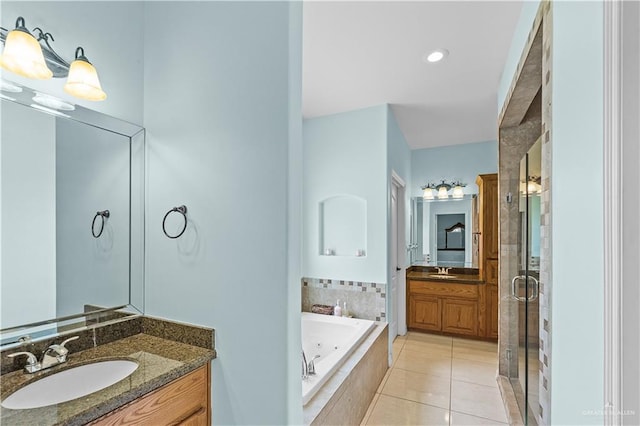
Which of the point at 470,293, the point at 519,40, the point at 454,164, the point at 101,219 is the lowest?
the point at 470,293

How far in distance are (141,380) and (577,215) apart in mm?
1631

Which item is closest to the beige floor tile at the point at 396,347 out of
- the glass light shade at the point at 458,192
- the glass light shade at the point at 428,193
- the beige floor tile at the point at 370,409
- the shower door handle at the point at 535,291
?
the beige floor tile at the point at 370,409

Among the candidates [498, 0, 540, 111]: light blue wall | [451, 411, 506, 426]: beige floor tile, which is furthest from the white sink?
[498, 0, 540, 111]: light blue wall

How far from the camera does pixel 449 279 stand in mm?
4047

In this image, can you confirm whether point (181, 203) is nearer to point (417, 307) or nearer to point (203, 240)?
point (203, 240)

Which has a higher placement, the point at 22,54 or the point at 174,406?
the point at 22,54

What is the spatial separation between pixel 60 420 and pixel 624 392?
1.50 meters

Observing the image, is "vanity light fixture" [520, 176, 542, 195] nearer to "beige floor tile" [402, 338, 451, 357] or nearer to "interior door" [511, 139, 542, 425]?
"interior door" [511, 139, 542, 425]

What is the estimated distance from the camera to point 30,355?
1.13 meters

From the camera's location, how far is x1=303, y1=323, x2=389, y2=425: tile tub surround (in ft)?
5.30

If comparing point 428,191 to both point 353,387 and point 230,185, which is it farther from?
point 230,185

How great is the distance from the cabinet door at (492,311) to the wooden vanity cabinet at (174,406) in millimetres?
3701

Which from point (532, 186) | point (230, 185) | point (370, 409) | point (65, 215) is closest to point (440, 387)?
point (370, 409)

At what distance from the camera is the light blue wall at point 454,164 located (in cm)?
445
